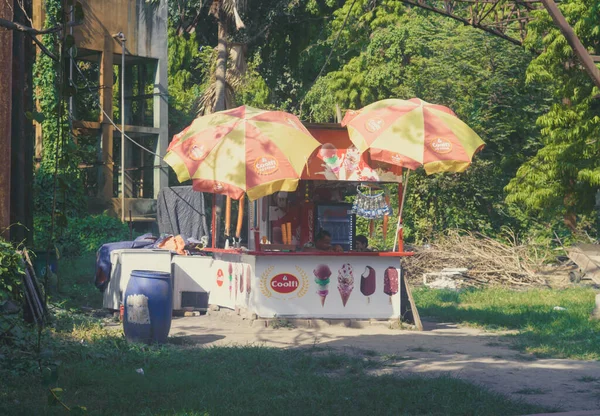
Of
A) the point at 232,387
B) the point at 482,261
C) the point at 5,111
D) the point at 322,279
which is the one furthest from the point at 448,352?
the point at 482,261

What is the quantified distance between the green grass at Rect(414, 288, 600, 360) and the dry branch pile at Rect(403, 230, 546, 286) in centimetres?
140

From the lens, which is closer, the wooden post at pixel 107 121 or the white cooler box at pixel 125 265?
the white cooler box at pixel 125 265

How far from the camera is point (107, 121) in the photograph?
1237 inches

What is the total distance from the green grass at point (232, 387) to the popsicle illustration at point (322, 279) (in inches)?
154

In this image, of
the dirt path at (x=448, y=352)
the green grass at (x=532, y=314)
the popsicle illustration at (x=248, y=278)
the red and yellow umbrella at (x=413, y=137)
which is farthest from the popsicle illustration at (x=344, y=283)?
the green grass at (x=532, y=314)

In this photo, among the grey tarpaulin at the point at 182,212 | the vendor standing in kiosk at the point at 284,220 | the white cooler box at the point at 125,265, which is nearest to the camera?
the white cooler box at the point at 125,265

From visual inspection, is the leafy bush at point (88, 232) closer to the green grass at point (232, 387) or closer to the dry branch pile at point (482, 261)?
the dry branch pile at point (482, 261)

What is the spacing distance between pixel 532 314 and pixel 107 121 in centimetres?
1963

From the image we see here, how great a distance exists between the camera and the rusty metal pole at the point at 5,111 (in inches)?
408

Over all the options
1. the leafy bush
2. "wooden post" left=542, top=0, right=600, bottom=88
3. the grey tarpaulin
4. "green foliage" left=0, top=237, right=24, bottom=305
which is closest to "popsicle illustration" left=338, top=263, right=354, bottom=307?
"green foliage" left=0, top=237, right=24, bottom=305

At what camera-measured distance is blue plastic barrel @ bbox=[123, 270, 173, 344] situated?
38.4 ft

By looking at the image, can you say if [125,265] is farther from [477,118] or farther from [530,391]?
[477,118]

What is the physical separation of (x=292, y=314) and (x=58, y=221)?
31.4 ft

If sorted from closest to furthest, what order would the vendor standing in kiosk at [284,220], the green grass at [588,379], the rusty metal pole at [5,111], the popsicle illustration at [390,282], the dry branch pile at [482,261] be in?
1. the green grass at [588,379]
2. the rusty metal pole at [5,111]
3. the popsicle illustration at [390,282]
4. the vendor standing in kiosk at [284,220]
5. the dry branch pile at [482,261]
